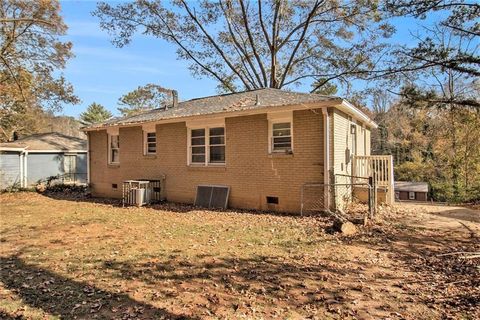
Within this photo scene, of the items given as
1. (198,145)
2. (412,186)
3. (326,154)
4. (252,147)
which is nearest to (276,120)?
(252,147)

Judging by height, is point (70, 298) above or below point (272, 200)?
below

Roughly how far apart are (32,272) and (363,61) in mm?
21134

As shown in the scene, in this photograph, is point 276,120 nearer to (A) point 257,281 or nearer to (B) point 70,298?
(A) point 257,281

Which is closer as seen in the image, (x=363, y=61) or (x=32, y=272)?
(x=32, y=272)

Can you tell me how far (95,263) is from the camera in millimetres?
5246

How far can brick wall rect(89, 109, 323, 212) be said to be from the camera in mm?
9305

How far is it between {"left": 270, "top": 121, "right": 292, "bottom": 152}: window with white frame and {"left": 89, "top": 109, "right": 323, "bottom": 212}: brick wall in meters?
0.21

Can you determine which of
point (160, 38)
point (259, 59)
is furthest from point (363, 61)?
point (160, 38)

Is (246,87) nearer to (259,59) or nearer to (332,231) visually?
(259,59)

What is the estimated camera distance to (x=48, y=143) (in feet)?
74.6

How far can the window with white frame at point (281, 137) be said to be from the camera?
971cm

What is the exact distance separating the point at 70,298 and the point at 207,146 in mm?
8025

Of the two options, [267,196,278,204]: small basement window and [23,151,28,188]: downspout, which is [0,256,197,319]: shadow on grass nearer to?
[267,196,278,204]: small basement window

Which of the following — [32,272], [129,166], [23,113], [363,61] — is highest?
[363,61]
